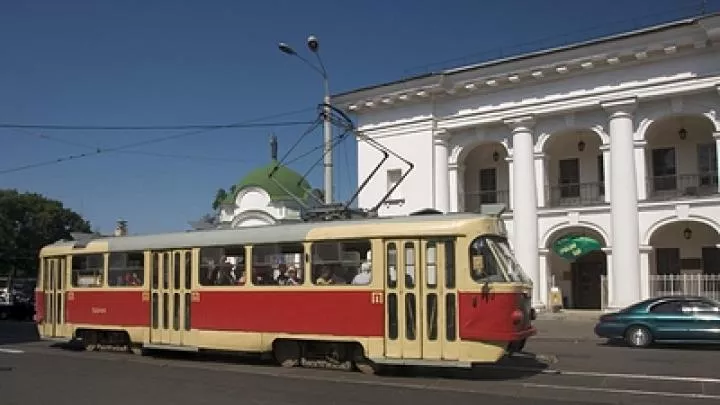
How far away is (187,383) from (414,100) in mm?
21034

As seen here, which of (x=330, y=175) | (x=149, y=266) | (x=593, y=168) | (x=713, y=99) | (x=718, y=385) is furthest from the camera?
(x=593, y=168)

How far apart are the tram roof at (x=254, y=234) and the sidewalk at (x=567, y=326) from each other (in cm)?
936

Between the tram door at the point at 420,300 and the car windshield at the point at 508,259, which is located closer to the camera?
the tram door at the point at 420,300

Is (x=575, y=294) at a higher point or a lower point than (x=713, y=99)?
lower

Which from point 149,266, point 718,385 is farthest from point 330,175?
point 718,385

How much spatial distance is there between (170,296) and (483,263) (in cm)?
706

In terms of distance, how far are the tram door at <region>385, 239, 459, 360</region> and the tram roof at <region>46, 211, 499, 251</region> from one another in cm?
38

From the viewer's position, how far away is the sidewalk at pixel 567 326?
20.5 metres

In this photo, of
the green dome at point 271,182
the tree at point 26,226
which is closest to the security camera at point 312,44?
the green dome at point 271,182

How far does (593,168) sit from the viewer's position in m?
29.8

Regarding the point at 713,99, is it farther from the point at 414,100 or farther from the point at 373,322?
the point at 373,322

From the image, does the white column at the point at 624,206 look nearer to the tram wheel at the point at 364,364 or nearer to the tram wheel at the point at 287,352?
the tram wheel at the point at 364,364

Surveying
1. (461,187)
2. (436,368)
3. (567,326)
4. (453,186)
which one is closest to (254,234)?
(436,368)

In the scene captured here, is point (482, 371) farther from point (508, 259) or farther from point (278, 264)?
point (278, 264)
